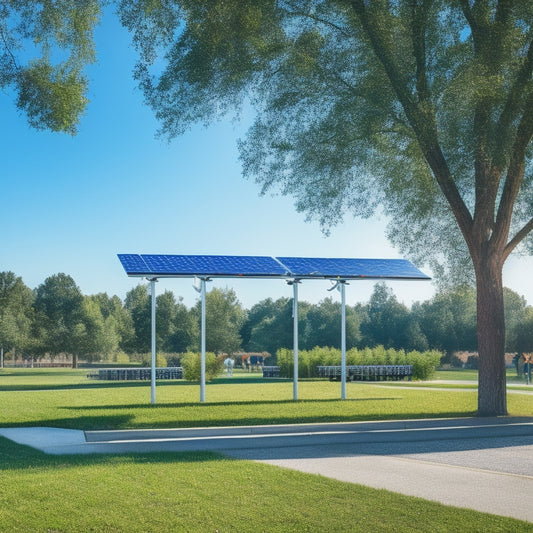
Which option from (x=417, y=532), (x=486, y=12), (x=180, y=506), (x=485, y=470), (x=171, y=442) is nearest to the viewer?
(x=417, y=532)

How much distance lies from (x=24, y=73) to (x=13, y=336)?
56114mm

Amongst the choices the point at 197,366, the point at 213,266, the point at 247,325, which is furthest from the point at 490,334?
the point at 247,325

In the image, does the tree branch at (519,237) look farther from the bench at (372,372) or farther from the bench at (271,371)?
the bench at (271,371)

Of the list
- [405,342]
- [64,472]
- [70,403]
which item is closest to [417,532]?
[64,472]

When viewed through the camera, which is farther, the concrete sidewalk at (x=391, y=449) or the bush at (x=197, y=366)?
the bush at (x=197, y=366)

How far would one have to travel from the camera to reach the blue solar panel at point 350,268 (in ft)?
63.2

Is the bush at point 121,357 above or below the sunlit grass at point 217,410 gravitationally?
below

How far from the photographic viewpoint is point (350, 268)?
794 inches

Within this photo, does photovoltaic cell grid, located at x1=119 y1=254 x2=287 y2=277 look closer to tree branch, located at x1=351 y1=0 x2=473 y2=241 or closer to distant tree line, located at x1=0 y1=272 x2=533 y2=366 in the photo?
tree branch, located at x1=351 y1=0 x2=473 y2=241

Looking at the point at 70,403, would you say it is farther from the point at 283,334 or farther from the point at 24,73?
the point at 283,334

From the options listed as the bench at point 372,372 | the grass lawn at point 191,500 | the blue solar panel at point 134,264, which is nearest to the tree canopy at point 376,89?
the blue solar panel at point 134,264

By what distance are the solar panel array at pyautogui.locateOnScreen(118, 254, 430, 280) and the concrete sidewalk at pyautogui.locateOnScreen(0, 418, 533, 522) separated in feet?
17.9

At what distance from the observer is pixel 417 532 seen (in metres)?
6.00

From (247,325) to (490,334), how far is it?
208ft
